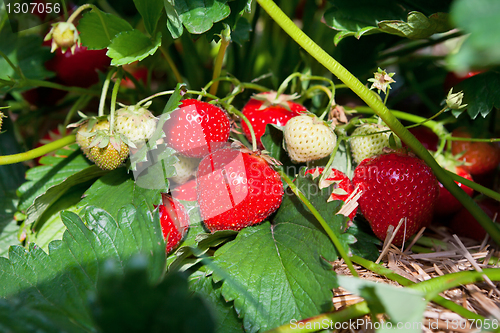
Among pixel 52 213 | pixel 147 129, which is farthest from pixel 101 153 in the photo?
pixel 52 213

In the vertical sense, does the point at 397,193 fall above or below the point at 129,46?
below

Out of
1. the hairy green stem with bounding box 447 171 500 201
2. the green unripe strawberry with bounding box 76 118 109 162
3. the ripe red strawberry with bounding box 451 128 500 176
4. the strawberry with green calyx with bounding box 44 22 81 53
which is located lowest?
the ripe red strawberry with bounding box 451 128 500 176

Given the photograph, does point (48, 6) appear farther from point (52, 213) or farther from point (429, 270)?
point (429, 270)

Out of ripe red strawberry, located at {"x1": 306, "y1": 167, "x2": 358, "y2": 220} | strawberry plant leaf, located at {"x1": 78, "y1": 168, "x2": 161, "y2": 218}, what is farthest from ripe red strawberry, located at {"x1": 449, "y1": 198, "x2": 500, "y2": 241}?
strawberry plant leaf, located at {"x1": 78, "y1": 168, "x2": 161, "y2": 218}

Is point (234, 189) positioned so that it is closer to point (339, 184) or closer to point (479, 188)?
point (339, 184)

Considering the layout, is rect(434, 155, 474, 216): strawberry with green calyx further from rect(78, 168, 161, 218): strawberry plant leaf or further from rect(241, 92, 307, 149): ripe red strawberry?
rect(78, 168, 161, 218): strawberry plant leaf

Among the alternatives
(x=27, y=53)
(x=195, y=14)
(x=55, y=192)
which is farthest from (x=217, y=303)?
(x=27, y=53)

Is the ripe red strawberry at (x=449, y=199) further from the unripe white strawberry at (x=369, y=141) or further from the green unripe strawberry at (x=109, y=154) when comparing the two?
the green unripe strawberry at (x=109, y=154)
